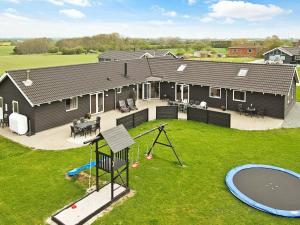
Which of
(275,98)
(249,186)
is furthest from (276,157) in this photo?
(275,98)

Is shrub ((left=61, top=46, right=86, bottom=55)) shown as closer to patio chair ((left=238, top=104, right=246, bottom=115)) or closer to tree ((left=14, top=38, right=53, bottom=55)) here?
tree ((left=14, top=38, right=53, bottom=55))

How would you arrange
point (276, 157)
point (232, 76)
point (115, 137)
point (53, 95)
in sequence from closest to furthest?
1. point (115, 137)
2. point (276, 157)
3. point (53, 95)
4. point (232, 76)

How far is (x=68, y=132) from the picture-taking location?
1875 cm

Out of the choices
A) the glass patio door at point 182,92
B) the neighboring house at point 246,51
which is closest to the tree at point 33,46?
the glass patio door at point 182,92

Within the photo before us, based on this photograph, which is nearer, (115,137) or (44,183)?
(115,137)

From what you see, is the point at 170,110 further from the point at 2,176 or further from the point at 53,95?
the point at 2,176

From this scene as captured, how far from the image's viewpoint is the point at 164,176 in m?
12.6

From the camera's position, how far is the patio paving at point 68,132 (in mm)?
16609

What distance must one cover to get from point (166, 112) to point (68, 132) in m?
7.57

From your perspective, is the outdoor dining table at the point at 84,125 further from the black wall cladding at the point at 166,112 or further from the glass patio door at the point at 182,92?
the glass patio door at the point at 182,92

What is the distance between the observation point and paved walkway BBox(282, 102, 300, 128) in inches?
803

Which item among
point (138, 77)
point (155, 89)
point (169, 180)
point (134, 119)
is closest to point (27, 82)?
point (134, 119)

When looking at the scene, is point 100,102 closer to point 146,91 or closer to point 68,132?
point 68,132

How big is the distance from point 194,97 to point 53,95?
12.9 metres
